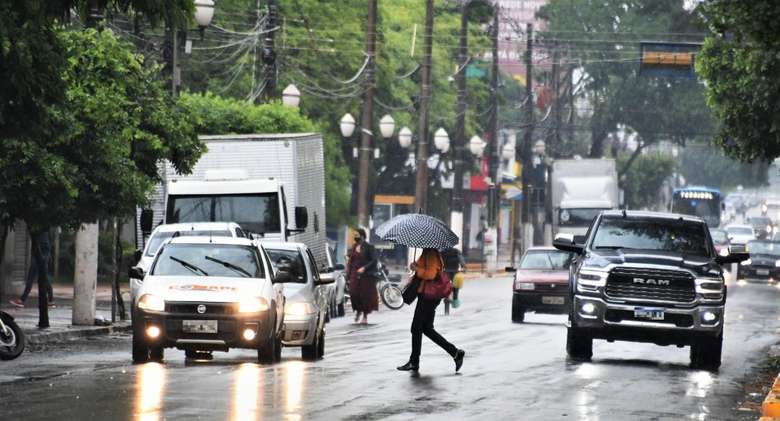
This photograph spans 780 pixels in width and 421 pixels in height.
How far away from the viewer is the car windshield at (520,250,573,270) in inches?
1492

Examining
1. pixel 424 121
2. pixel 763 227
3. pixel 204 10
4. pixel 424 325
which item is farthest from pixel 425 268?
pixel 763 227

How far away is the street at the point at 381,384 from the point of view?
15938mm

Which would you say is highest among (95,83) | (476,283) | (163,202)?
(95,83)

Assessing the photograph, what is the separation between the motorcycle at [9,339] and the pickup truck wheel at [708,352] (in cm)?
886

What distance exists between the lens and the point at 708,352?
23703mm

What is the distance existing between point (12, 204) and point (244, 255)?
6032mm

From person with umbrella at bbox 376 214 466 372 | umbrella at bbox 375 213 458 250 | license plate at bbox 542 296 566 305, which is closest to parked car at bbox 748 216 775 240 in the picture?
license plate at bbox 542 296 566 305

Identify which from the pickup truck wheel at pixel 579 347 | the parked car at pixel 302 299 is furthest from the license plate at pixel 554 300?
the pickup truck wheel at pixel 579 347

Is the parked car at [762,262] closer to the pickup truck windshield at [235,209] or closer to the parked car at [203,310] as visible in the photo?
the pickup truck windshield at [235,209]

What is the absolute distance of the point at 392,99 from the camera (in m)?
73.7

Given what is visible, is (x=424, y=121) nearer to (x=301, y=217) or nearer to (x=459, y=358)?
(x=301, y=217)

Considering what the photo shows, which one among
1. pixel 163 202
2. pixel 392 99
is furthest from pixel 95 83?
pixel 392 99

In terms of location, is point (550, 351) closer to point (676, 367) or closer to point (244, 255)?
point (676, 367)

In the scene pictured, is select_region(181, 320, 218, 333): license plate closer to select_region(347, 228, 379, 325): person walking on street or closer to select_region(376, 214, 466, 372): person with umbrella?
select_region(376, 214, 466, 372): person with umbrella
